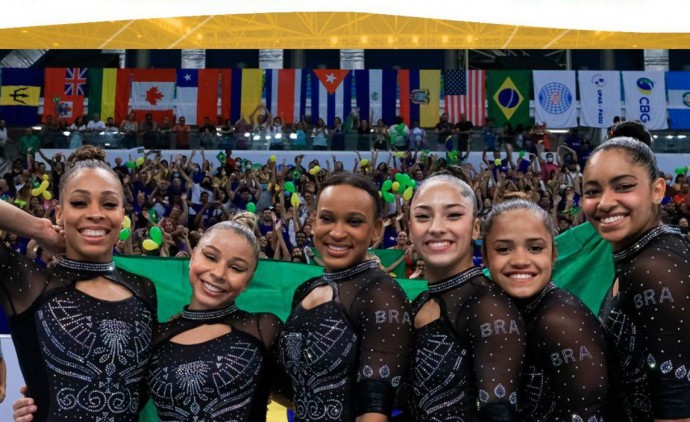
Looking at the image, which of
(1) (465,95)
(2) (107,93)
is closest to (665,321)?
(1) (465,95)

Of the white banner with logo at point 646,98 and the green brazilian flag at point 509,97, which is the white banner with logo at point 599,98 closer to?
the white banner with logo at point 646,98

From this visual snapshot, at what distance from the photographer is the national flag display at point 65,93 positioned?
1986 cm

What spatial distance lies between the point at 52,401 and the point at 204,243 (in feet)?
2.62

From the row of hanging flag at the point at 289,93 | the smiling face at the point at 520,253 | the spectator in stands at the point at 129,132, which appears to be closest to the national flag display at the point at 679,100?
the row of hanging flag at the point at 289,93

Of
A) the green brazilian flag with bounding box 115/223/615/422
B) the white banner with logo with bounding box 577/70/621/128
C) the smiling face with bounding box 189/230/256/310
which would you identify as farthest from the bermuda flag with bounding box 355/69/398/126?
the smiling face with bounding box 189/230/256/310

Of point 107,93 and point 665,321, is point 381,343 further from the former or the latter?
point 107,93

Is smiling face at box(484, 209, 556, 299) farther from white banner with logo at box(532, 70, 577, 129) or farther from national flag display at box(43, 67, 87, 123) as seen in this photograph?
national flag display at box(43, 67, 87, 123)

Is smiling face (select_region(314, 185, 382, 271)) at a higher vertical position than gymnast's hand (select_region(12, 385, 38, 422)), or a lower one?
higher

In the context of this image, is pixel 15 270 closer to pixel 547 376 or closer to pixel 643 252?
pixel 547 376

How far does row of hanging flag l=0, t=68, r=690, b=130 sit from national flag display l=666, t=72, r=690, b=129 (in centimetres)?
3

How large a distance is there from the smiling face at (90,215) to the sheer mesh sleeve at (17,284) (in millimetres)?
189

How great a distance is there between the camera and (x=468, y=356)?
2902 mm

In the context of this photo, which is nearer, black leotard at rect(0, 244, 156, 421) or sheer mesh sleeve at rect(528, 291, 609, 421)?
sheer mesh sleeve at rect(528, 291, 609, 421)

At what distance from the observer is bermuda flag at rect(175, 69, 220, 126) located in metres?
20.1
